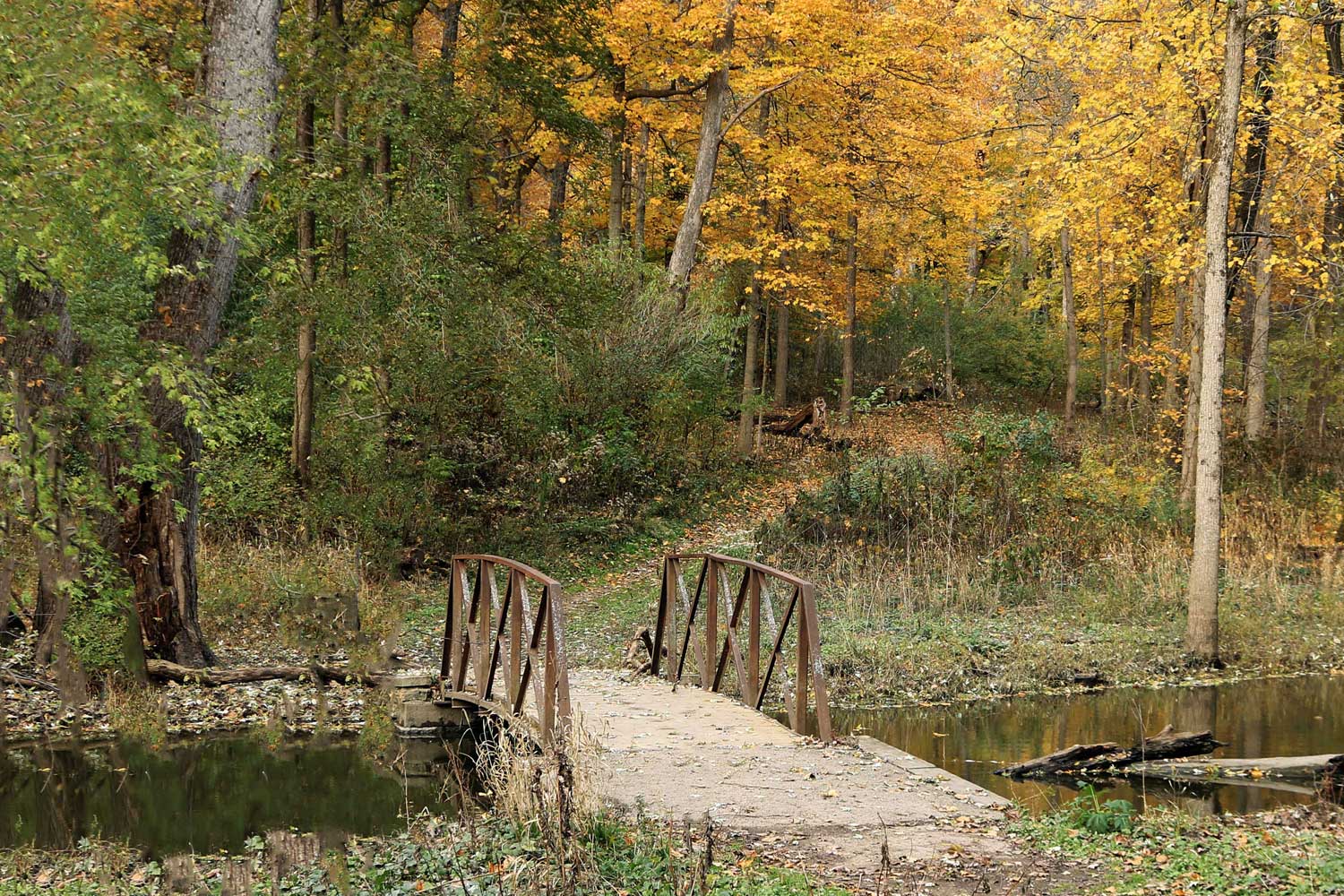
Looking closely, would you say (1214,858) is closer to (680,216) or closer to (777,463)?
(777,463)

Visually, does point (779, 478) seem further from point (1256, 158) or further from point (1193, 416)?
point (1256, 158)

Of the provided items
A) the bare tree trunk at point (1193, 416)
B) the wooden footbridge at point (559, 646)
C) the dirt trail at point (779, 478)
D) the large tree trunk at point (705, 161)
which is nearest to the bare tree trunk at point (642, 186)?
the large tree trunk at point (705, 161)

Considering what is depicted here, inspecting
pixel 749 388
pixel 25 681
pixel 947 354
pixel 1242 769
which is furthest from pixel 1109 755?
pixel 947 354

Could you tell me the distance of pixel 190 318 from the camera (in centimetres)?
1098

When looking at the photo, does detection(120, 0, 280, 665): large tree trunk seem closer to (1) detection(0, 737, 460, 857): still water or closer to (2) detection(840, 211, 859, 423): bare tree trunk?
(1) detection(0, 737, 460, 857): still water

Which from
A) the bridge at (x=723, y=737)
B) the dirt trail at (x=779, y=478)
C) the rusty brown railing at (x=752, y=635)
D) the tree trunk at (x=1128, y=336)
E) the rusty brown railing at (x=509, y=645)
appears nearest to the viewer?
the bridge at (x=723, y=737)

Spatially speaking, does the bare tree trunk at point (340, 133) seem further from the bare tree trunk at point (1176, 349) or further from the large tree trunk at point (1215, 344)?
the bare tree trunk at point (1176, 349)

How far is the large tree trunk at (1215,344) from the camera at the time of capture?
12492 mm

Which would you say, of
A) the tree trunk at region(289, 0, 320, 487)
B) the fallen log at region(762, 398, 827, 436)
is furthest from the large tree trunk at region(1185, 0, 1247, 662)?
the fallen log at region(762, 398, 827, 436)

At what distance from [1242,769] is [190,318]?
31.2 feet

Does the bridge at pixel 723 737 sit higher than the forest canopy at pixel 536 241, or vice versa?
the forest canopy at pixel 536 241

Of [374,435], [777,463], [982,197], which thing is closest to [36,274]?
[374,435]

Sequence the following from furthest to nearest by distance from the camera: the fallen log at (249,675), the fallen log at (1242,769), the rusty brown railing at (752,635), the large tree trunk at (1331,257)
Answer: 1. the large tree trunk at (1331,257)
2. the fallen log at (249,675)
3. the fallen log at (1242,769)
4. the rusty brown railing at (752,635)

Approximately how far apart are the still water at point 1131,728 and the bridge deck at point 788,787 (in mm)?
1435
